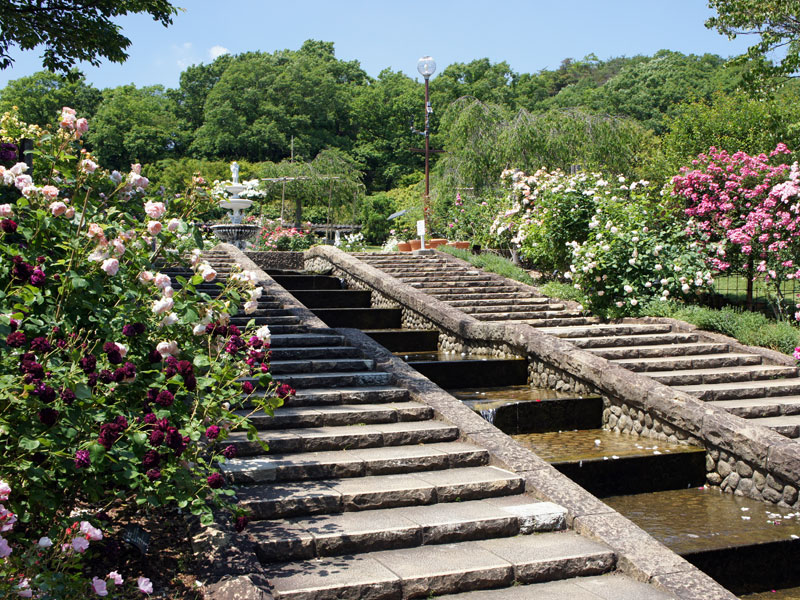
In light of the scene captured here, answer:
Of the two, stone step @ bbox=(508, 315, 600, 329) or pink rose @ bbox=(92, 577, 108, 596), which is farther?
stone step @ bbox=(508, 315, 600, 329)

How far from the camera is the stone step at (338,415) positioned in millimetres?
5848

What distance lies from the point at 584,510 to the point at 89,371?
11.1ft

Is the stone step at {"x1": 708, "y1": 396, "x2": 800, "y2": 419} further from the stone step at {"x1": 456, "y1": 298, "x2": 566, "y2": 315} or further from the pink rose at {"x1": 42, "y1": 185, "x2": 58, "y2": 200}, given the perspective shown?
the pink rose at {"x1": 42, "y1": 185, "x2": 58, "y2": 200}

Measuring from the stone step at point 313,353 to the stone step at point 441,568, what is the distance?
3353 millimetres

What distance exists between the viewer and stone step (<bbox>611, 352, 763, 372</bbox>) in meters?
8.34

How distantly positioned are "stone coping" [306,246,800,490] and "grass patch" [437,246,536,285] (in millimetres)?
2433

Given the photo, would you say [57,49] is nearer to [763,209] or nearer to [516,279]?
[516,279]

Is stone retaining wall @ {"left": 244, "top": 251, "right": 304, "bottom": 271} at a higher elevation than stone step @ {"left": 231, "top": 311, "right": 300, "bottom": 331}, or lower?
higher

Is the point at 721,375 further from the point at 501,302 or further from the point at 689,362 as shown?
the point at 501,302

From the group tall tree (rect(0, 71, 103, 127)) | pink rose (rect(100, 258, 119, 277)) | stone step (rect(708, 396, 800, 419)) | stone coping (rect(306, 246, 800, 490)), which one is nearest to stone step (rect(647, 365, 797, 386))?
stone step (rect(708, 396, 800, 419))

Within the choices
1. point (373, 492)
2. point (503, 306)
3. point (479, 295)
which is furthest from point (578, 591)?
point (479, 295)

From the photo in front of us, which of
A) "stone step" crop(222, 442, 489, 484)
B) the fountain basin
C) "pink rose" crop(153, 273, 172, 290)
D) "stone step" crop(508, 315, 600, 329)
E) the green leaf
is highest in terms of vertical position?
the fountain basin

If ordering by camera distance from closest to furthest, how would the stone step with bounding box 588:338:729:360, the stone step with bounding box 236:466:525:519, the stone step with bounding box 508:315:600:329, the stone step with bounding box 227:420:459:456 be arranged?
the stone step with bounding box 236:466:525:519, the stone step with bounding box 227:420:459:456, the stone step with bounding box 588:338:729:360, the stone step with bounding box 508:315:600:329

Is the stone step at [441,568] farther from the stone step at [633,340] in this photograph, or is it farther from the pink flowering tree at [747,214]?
the pink flowering tree at [747,214]
